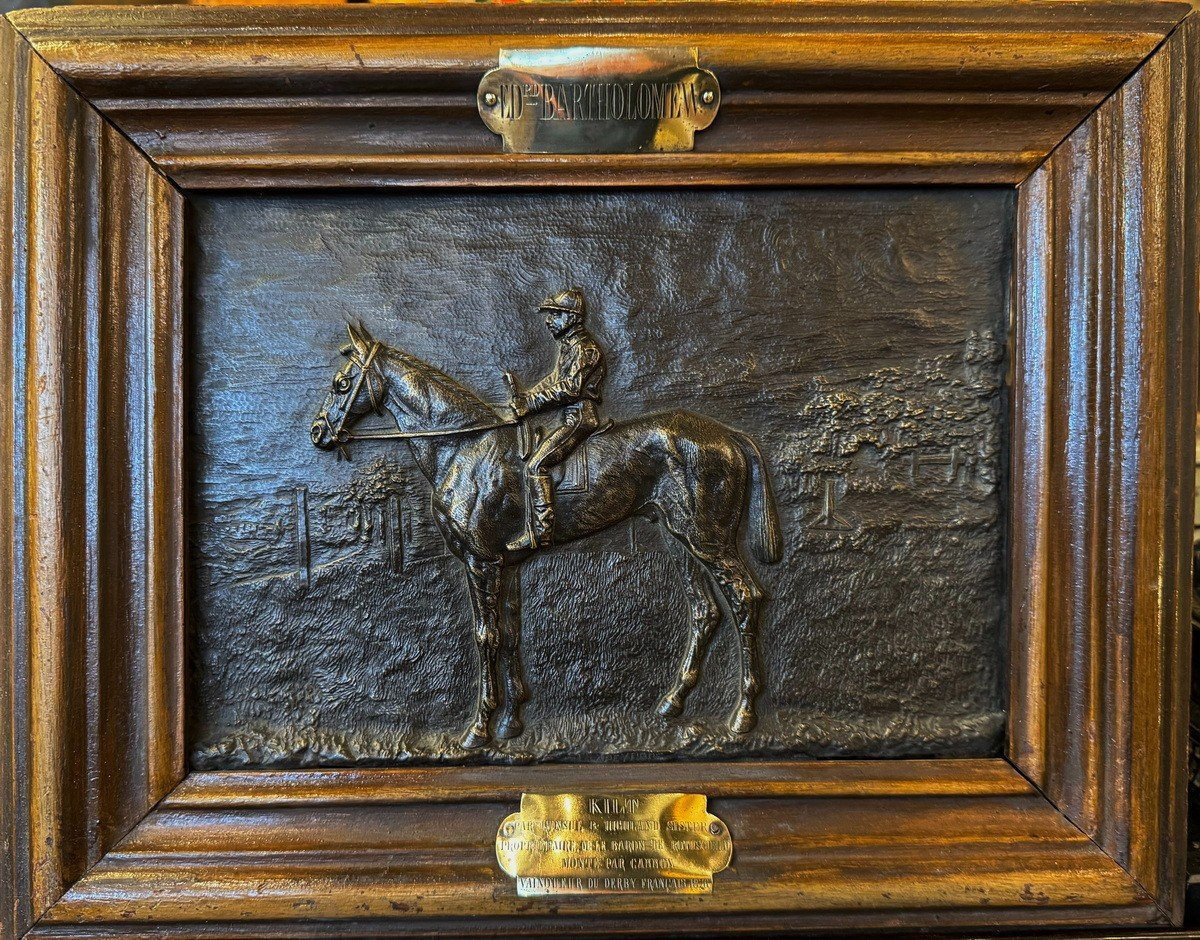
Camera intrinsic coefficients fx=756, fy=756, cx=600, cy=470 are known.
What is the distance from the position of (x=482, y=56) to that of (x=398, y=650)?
1327mm

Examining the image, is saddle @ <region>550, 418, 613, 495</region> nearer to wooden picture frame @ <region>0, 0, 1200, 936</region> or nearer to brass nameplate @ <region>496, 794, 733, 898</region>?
wooden picture frame @ <region>0, 0, 1200, 936</region>

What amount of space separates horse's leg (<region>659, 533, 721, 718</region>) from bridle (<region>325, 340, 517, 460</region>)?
0.53 m

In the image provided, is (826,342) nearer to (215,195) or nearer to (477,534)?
(477,534)

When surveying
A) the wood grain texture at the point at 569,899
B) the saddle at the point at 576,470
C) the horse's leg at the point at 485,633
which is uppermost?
the saddle at the point at 576,470

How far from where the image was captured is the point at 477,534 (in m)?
1.72

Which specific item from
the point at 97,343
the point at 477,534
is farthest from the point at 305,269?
the point at 477,534

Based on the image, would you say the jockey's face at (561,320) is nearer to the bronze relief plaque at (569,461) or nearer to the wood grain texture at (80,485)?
the bronze relief plaque at (569,461)

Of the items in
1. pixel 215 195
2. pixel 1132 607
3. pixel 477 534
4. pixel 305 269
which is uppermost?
pixel 215 195

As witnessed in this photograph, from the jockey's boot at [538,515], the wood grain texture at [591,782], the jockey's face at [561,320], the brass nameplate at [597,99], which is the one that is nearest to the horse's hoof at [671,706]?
the wood grain texture at [591,782]

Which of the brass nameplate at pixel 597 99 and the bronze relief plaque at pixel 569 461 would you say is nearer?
the brass nameplate at pixel 597 99

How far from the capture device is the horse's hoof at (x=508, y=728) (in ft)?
5.74

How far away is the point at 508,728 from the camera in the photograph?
1751 mm

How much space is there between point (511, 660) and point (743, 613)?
546 millimetres

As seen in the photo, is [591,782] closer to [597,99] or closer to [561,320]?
[561,320]
